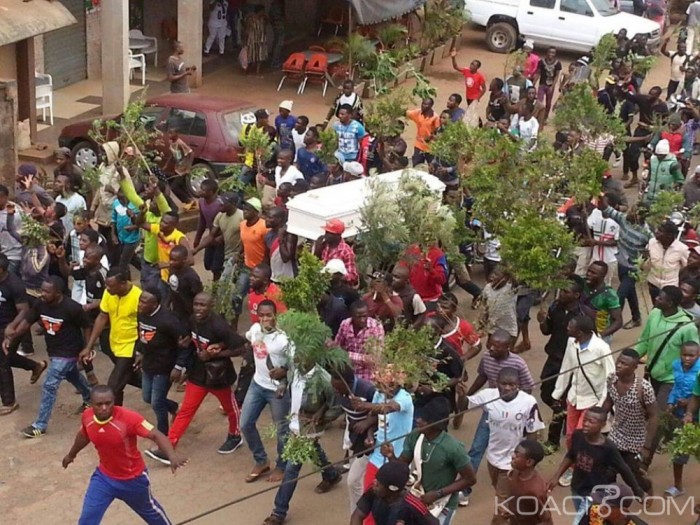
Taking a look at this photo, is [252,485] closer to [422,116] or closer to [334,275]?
[334,275]

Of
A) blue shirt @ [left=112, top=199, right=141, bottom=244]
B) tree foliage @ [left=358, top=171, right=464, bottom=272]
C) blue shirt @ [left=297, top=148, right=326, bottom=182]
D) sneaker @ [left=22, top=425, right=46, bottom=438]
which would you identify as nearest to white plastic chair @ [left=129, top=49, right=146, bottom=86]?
blue shirt @ [left=297, top=148, right=326, bottom=182]

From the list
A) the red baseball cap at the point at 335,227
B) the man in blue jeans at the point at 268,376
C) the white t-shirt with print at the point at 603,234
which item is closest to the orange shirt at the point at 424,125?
the white t-shirt with print at the point at 603,234

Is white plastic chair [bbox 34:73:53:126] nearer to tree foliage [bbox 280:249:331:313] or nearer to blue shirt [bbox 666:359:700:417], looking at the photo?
tree foliage [bbox 280:249:331:313]

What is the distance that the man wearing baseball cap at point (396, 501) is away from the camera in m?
6.66

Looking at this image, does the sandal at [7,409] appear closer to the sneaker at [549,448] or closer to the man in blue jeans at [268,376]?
the man in blue jeans at [268,376]

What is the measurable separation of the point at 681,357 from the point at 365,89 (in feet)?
40.8

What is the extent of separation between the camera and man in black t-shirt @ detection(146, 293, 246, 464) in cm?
893

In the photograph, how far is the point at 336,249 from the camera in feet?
33.3

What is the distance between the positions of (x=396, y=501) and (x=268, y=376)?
2.19 meters

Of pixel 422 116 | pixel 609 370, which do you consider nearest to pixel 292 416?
pixel 609 370

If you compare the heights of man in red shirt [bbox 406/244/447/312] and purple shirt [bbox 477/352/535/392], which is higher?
purple shirt [bbox 477/352/535/392]

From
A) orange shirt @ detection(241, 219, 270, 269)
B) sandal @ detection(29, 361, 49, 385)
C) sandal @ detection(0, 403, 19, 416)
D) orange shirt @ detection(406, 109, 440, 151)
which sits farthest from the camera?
orange shirt @ detection(406, 109, 440, 151)

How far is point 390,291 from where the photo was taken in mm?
9633

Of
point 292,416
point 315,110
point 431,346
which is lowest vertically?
point 315,110
